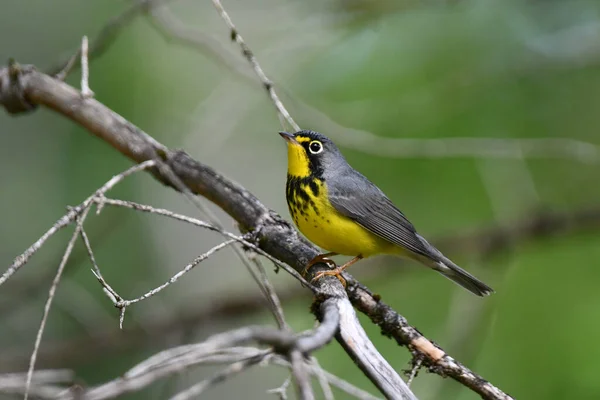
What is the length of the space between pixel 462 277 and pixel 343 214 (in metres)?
0.91

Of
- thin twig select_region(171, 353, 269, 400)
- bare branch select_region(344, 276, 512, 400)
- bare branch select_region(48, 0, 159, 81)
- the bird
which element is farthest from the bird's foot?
bare branch select_region(48, 0, 159, 81)

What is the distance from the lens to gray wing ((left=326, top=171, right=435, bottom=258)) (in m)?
4.62

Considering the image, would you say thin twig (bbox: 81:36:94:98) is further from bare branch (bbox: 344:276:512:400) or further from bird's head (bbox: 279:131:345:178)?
bare branch (bbox: 344:276:512:400)

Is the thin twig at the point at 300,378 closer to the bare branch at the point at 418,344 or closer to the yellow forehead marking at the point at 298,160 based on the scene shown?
the bare branch at the point at 418,344

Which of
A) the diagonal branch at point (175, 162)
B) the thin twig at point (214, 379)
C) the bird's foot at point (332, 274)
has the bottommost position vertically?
the thin twig at point (214, 379)

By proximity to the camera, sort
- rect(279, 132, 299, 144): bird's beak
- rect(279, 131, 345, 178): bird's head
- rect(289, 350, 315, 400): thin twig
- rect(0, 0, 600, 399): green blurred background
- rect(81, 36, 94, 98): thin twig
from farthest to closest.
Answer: rect(0, 0, 600, 399): green blurred background
rect(279, 131, 345, 178): bird's head
rect(279, 132, 299, 144): bird's beak
rect(81, 36, 94, 98): thin twig
rect(289, 350, 315, 400): thin twig

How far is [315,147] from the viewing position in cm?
493

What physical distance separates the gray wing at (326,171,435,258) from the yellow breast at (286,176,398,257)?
2.2 inches

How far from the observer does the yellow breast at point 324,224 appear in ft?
14.7

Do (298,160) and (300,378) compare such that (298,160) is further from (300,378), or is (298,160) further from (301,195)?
(300,378)

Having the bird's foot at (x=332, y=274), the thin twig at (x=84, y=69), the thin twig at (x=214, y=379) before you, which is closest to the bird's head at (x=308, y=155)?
the bird's foot at (x=332, y=274)

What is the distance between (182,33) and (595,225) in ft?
12.0

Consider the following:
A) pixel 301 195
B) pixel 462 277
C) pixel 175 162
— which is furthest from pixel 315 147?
pixel 462 277

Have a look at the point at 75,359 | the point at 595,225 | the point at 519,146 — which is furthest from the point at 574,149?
the point at 75,359
